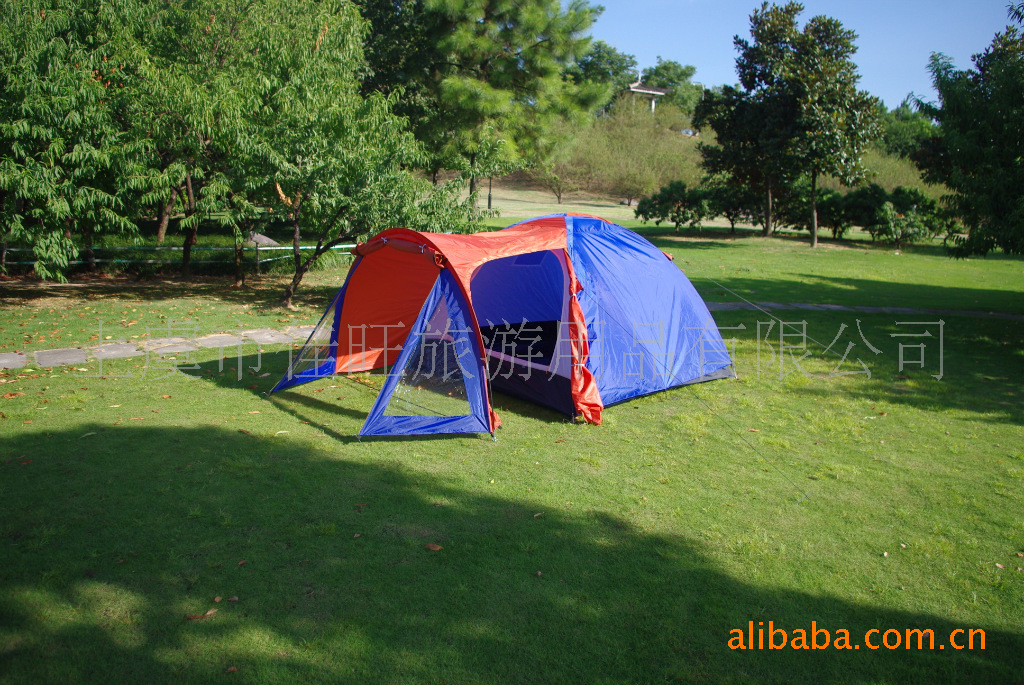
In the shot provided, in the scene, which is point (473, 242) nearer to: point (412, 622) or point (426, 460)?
point (426, 460)

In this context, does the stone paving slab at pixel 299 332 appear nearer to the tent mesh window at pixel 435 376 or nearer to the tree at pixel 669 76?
the tent mesh window at pixel 435 376

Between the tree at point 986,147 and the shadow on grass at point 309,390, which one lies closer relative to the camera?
the shadow on grass at point 309,390

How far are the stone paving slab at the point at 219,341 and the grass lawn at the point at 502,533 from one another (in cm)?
79

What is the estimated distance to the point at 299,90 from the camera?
37.0ft

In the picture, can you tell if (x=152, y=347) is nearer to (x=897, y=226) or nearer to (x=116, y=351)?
(x=116, y=351)

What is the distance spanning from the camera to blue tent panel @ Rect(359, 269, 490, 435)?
5992mm

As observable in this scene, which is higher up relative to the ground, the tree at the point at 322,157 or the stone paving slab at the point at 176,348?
the tree at the point at 322,157

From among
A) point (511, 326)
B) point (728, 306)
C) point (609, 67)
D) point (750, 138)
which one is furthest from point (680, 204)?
point (609, 67)

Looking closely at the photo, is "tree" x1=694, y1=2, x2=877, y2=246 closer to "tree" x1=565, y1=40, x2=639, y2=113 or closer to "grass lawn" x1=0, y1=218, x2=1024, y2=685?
"grass lawn" x1=0, y1=218, x2=1024, y2=685

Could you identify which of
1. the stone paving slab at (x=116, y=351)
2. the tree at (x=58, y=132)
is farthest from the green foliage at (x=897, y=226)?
the stone paving slab at (x=116, y=351)

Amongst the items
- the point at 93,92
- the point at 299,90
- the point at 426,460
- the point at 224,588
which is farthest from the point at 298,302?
the point at 224,588

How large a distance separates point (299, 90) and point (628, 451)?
8816mm

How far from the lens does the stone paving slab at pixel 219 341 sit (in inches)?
354

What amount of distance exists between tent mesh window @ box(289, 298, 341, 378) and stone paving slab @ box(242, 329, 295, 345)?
1.88 m
